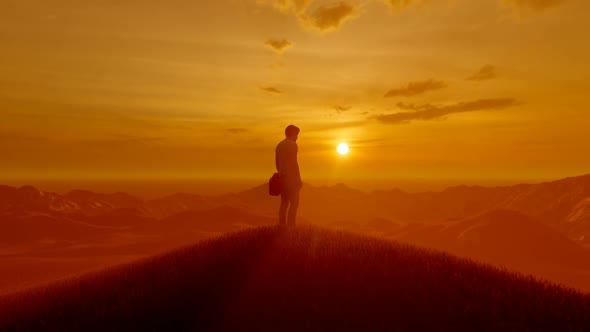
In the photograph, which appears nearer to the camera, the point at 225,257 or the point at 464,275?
the point at 464,275

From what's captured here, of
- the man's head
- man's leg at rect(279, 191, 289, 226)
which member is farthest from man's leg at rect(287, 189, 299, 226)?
the man's head

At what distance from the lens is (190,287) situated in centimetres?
773

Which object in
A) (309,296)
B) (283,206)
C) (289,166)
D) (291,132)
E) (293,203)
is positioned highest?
(291,132)

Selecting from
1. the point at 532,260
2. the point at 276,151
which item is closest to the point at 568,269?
the point at 532,260

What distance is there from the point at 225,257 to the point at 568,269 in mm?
83038

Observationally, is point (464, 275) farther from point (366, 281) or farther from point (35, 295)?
point (35, 295)

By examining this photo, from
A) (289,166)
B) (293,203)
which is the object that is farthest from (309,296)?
(289,166)

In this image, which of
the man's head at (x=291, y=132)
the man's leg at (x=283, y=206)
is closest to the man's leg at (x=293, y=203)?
the man's leg at (x=283, y=206)

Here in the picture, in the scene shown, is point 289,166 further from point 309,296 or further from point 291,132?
point 309,296

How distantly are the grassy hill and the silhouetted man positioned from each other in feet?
7.39

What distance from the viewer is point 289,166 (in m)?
11.6

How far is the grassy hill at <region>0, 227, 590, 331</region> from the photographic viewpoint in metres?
6.25

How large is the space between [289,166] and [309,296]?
5.14 metres

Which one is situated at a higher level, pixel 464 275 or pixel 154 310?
pixel 464 275
